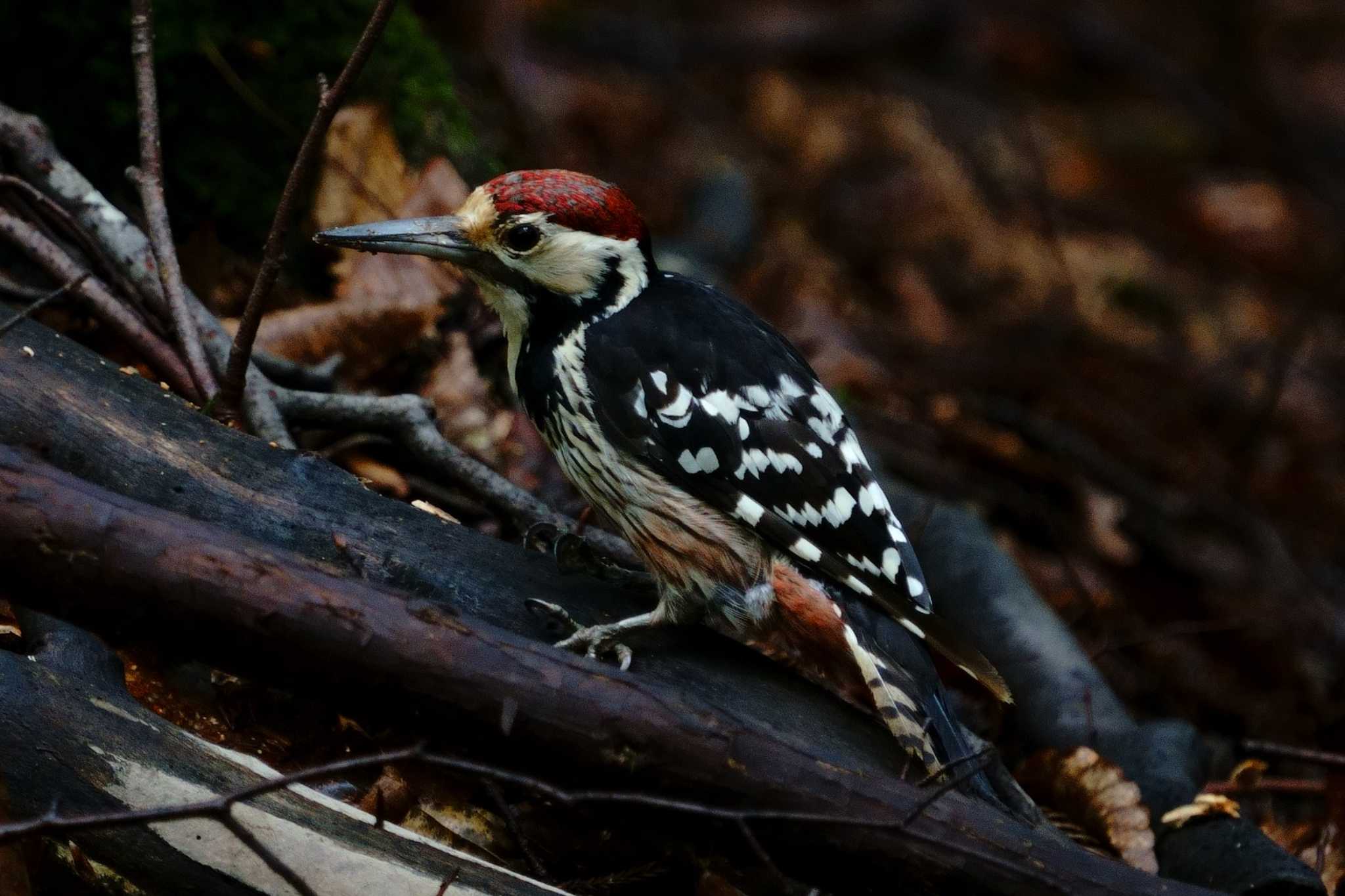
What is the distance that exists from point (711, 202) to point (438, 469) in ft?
13.0

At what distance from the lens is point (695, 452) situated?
9.61 feet

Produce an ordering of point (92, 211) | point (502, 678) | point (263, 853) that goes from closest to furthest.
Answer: point (263, 853) → point (502, 678) → point (92, 211)

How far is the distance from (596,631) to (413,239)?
3.06 feet

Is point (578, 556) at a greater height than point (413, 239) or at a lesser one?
lesser

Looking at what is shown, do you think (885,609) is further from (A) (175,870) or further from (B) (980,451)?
(B) (980,451)

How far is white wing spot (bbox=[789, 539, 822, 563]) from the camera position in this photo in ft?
9.48

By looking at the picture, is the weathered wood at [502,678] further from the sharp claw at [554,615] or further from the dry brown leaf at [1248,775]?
the dry brown leaf at [1248,775]

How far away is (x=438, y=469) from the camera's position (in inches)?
132

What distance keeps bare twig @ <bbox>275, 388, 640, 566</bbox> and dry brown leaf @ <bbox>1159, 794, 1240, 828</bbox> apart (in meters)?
1.56

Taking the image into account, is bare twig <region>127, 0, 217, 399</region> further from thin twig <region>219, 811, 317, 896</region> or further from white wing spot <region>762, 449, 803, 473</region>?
thin twig <region>219, 811, 317, 896</region>

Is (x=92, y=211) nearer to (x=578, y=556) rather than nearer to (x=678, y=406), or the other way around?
(x=578, y=556)

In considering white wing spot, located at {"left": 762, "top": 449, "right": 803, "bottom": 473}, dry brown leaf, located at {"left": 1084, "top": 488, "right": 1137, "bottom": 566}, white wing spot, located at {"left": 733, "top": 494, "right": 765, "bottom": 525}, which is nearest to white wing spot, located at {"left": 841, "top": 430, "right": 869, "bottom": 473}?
white wing spot, located at {"left": 762, "top": 449, "right": 803, "bottom": 473}

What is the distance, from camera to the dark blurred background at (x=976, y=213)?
3945 mm

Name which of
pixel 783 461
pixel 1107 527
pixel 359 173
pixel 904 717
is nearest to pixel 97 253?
pixel 359 173
